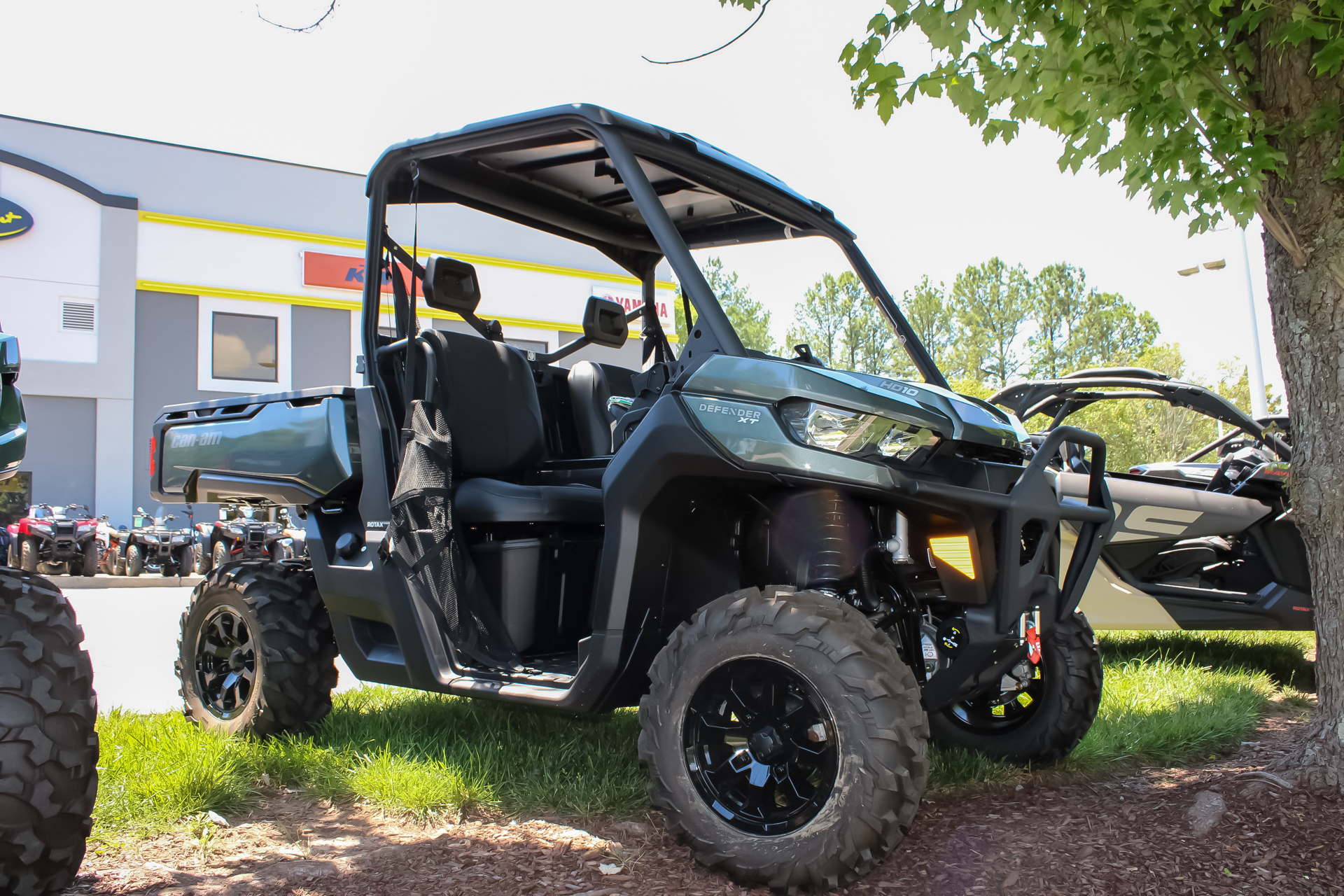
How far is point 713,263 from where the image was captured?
3.93m

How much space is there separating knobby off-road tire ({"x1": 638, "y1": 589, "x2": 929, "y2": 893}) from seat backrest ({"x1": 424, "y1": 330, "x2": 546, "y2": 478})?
5.02ft

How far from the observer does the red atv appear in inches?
597

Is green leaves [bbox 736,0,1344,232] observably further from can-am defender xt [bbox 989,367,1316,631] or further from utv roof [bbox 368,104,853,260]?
can-am defender xt [bbox 989,367,1316,631]

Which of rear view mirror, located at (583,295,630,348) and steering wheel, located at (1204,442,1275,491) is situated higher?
rear view mirror, located at (583,295,630,348)

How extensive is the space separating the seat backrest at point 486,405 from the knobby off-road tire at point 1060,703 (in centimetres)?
224

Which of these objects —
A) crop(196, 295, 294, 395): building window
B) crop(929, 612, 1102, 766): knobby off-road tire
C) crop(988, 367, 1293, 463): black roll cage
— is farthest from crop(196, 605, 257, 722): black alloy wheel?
crop(196, 295, 294, 395): building window

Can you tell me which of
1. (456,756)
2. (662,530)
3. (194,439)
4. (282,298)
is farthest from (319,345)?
(662,530)

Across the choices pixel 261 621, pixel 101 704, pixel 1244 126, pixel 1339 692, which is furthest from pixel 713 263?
pixel 101 704

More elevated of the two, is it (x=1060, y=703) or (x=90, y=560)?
(x=1060, y=703)

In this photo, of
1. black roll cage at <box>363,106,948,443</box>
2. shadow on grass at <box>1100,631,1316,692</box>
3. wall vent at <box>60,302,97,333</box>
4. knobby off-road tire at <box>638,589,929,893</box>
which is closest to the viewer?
knobby off-road tire at <box>638,589,929,893</box>

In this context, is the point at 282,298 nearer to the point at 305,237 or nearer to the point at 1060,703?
the point at 305,237

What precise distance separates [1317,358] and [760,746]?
2.39 metres

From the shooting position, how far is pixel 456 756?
3.84 m

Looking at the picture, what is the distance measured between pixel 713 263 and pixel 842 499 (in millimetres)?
1295
